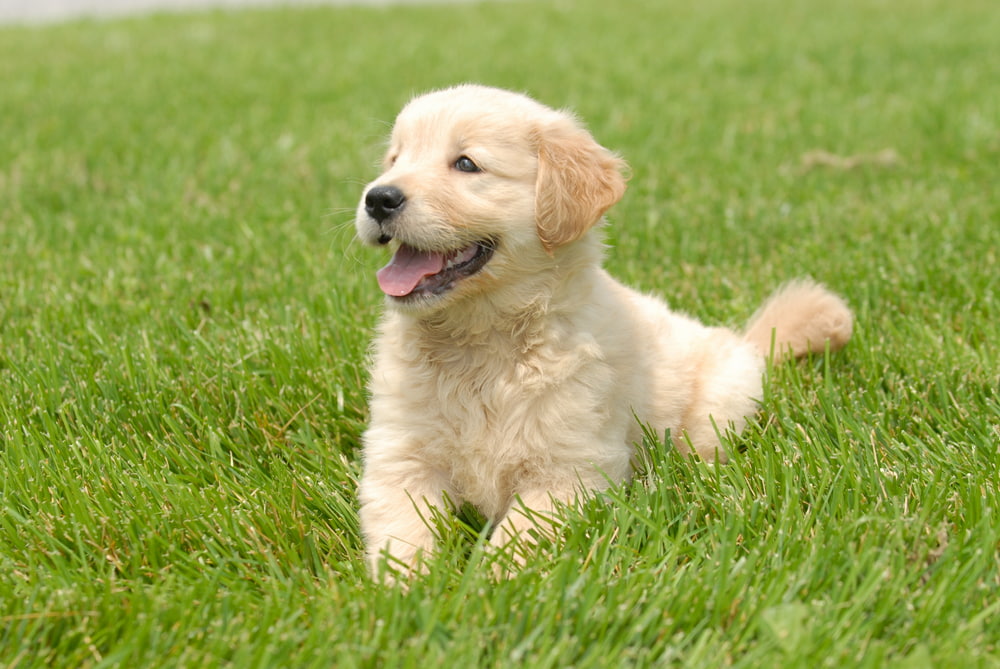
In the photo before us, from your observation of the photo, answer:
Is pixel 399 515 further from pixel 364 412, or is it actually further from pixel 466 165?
pixel 466 165

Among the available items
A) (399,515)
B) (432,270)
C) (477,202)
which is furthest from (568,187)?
(399,515)

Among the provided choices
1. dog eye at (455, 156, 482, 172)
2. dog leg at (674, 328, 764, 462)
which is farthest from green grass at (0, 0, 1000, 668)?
dog eye at (455, 156, 482, 172)

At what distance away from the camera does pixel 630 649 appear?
6.39 feet

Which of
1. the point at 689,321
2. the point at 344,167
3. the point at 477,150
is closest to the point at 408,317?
the point at 477,150

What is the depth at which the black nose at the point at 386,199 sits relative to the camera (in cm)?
259

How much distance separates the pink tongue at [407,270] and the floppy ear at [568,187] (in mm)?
304

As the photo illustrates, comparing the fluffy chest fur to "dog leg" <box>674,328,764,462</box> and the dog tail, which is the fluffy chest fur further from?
the dog tail

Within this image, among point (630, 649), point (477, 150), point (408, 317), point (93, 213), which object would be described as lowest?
point (93, 213)

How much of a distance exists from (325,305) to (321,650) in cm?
216

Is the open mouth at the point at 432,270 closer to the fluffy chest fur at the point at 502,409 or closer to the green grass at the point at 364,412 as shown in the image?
the fluffy chest fur at the point at 502,409

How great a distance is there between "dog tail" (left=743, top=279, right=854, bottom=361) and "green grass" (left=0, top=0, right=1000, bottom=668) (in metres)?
0.09

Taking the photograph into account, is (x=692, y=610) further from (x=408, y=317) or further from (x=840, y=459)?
(x=408, y=317)

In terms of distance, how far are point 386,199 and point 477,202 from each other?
0.24 m

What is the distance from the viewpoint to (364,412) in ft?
10.4
